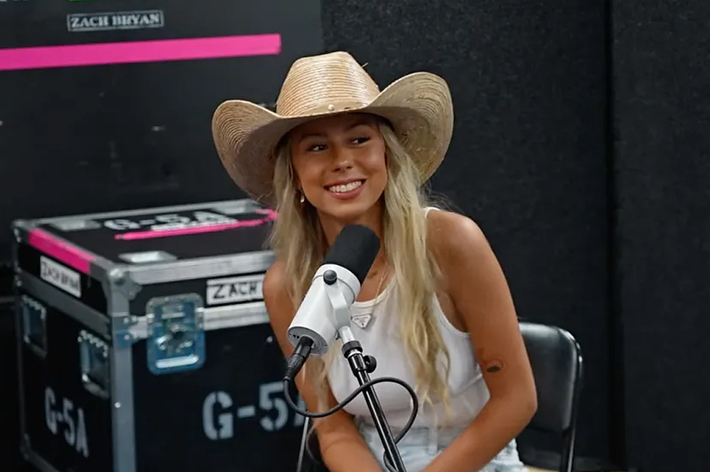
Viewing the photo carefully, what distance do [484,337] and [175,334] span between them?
774 mm

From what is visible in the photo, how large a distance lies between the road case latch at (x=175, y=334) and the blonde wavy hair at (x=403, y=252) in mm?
503

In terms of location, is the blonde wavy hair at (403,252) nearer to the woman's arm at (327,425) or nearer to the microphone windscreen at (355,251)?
the woman's arm at (327,425)

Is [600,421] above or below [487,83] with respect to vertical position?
below

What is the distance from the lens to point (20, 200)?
2.82 metres

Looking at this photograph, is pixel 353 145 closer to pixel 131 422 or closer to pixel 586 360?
pixel 131 422

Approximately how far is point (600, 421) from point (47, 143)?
1668 millimetres

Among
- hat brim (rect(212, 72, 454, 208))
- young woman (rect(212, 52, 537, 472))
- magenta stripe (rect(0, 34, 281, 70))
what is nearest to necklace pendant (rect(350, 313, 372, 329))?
young woman (rect(212, 52, 537, 472))

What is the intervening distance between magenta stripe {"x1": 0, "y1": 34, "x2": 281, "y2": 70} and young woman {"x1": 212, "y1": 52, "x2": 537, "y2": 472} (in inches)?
35.7

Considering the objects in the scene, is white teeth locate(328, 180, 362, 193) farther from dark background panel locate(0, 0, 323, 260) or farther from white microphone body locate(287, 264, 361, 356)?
dark background panel locate(0, 0, 323, 260)

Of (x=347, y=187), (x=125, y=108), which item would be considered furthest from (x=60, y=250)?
(x=347, y=187)

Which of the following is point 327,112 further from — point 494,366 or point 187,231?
point 187,231

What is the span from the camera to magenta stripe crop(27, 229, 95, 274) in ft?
8.17

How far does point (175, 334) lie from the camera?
246 cm

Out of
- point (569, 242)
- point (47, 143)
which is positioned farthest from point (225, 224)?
point (569, 242)
